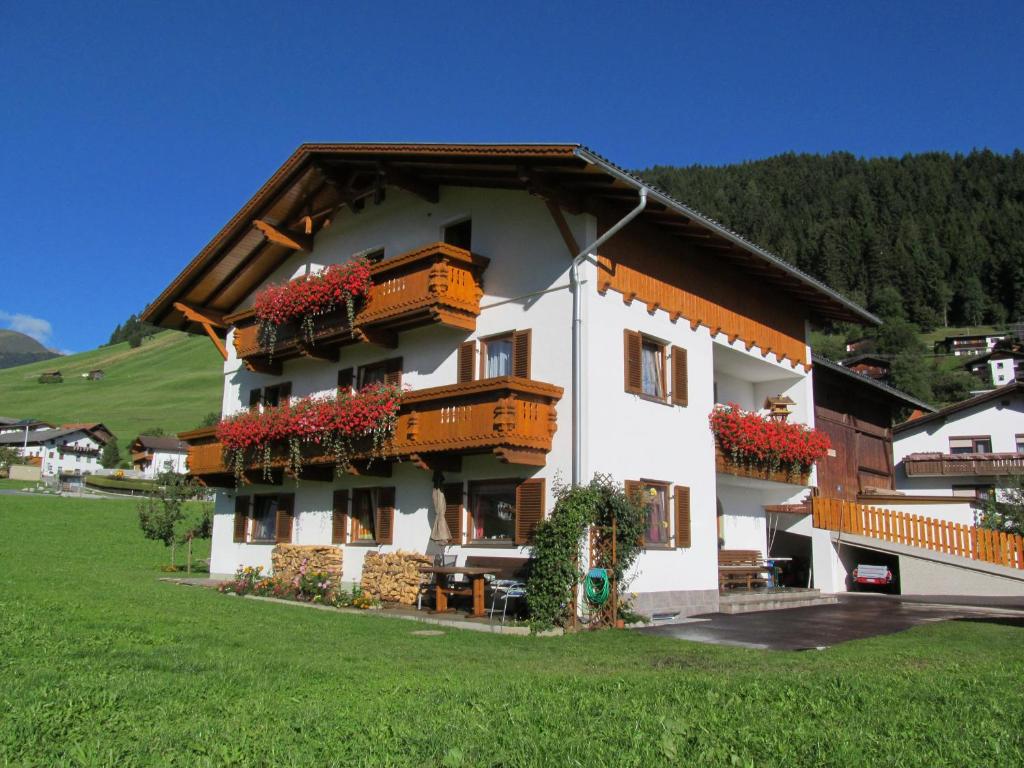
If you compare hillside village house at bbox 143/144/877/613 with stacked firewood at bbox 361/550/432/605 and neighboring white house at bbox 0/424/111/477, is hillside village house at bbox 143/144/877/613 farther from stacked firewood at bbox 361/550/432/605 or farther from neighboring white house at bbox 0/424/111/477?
neighboring white house at bbox 0/424/111/477

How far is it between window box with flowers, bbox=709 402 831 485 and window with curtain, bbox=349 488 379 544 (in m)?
7.63

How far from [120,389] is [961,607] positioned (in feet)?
471

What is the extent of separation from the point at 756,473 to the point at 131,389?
451 feet

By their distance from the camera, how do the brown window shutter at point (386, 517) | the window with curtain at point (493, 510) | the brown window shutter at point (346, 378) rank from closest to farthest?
the window with curtain at point (493, 510) → the brown window shutter at point (386, 517) → the brown window shutter at point (346, 378)

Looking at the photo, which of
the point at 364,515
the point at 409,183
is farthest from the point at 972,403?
the point at 409,183

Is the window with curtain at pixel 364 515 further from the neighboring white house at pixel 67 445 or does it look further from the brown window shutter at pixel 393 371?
the neighboring white house at pixel 67 445

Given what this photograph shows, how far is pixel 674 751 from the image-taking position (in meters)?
5.71

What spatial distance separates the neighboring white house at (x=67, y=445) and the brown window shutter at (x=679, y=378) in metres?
106

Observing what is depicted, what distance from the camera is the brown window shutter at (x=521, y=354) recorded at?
675 inches

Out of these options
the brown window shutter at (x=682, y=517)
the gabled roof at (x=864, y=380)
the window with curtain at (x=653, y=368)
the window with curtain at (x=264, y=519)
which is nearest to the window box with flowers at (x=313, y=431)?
the window with curtain at (x=264, y=519)

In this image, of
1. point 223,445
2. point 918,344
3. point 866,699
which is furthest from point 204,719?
point 918,344

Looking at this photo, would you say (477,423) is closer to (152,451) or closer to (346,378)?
(346,378)

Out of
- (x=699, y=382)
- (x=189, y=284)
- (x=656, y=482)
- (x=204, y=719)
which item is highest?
(x=189, y=284)

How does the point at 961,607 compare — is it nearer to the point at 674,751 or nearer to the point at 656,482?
the point at 656,482
